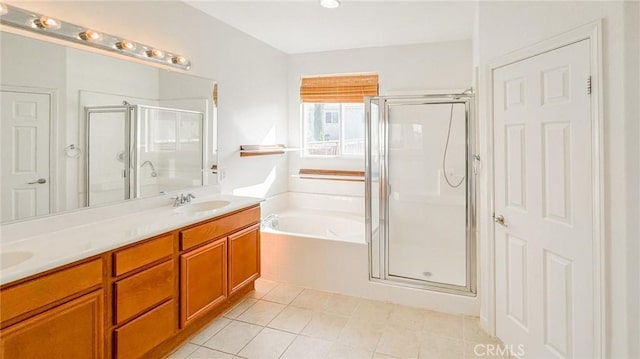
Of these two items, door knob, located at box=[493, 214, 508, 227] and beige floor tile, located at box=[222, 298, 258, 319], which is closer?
door knob, located at box=[493, 214, 508, 227]

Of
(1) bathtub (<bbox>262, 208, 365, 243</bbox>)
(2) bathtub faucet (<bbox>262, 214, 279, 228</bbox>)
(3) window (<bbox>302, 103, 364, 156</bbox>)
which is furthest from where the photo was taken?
(3) window (<bbox>302, 103, 364, 156</bbox>)

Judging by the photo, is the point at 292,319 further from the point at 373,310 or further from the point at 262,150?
the point at 262,150

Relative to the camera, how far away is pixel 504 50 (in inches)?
85.7

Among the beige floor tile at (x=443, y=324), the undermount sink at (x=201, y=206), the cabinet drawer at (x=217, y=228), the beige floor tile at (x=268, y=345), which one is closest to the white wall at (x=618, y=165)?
the beige floor tile at (x=443, y=324)

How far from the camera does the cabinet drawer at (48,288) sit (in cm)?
132

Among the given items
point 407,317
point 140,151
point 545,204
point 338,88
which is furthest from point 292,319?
point 338,88

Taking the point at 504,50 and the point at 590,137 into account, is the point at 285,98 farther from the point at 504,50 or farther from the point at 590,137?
the point at 590,137

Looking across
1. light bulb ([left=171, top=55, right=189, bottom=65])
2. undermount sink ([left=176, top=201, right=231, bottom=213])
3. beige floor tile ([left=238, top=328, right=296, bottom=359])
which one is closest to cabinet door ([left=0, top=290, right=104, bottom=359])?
beige floor tile ([left=238, top=328, right=296, bottom=359])

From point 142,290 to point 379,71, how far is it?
3.55 meters

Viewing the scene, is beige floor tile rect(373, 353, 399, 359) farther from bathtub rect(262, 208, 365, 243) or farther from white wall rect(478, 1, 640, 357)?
bathtub rect(262, 208, 365, 243)

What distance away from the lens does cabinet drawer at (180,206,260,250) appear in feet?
7.28

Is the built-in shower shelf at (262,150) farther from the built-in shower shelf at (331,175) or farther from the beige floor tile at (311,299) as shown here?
the beige floor tile at (311,299)

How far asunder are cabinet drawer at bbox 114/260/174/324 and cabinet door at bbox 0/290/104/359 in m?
0.10

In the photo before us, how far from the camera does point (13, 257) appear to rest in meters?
1.61
